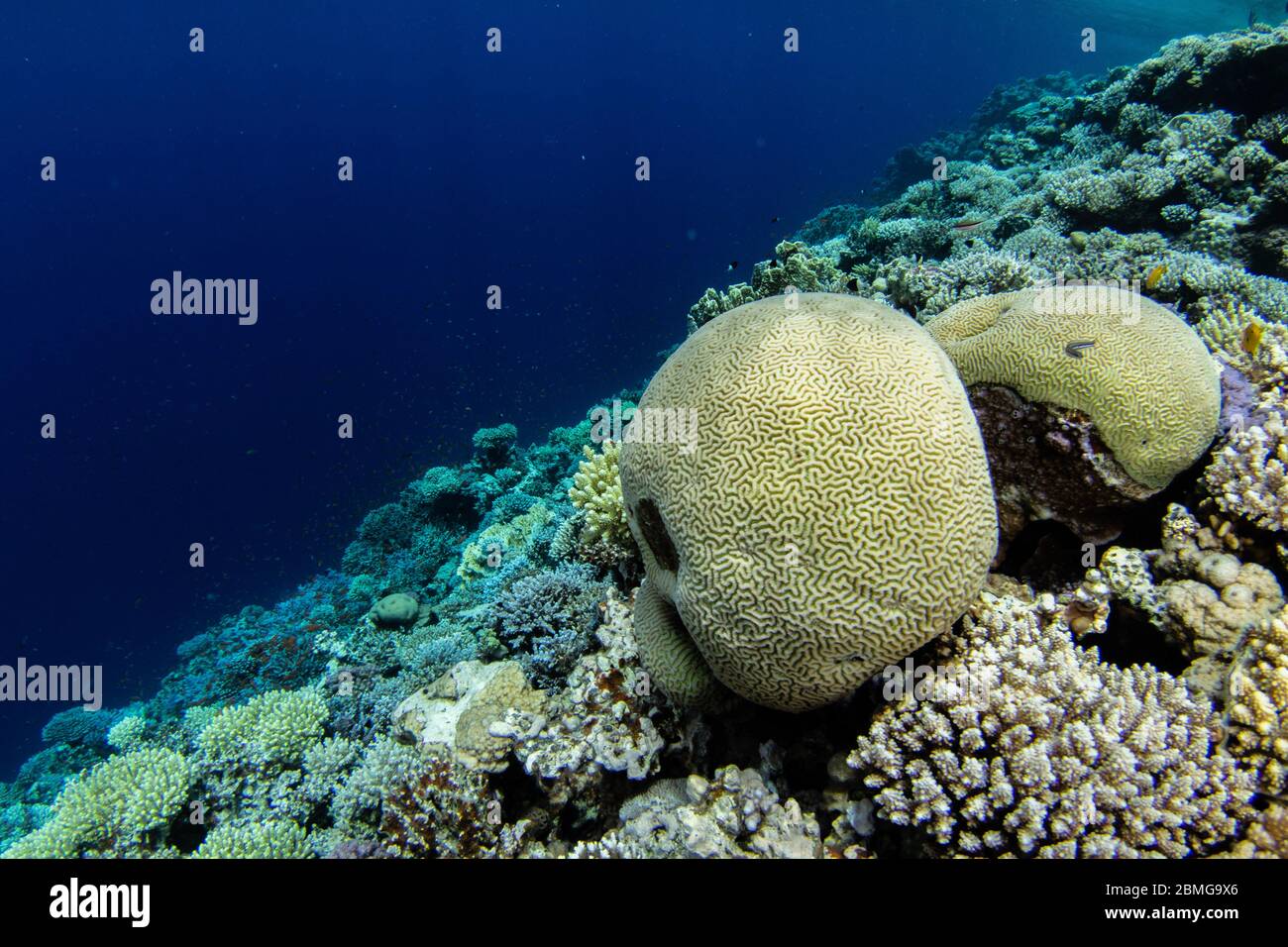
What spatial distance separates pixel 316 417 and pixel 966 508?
91395 millimetres

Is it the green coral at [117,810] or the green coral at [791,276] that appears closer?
the green coral at [117,810]

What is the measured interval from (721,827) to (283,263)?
109m

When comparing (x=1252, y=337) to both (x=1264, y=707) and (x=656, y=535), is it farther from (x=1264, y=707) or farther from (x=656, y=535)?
(x=656, y=535)

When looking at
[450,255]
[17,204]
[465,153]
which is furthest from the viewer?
[465,153]

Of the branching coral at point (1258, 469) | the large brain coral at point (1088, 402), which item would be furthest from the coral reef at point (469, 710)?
the branching coral at point (1258, 469)

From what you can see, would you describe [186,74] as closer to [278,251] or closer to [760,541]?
[278,251]

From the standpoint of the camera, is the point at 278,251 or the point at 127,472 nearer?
the point at 127,472

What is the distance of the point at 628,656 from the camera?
434cm

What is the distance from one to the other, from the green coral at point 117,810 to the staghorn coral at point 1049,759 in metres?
6.41

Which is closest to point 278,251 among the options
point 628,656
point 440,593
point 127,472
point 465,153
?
point 127,472

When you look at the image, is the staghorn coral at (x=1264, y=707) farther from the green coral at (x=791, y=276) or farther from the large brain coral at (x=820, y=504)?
the green coral at (x=791, y=276)

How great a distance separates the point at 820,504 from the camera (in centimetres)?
288

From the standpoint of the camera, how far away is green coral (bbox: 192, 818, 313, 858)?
16.0ft

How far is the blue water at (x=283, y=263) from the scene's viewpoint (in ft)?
189
